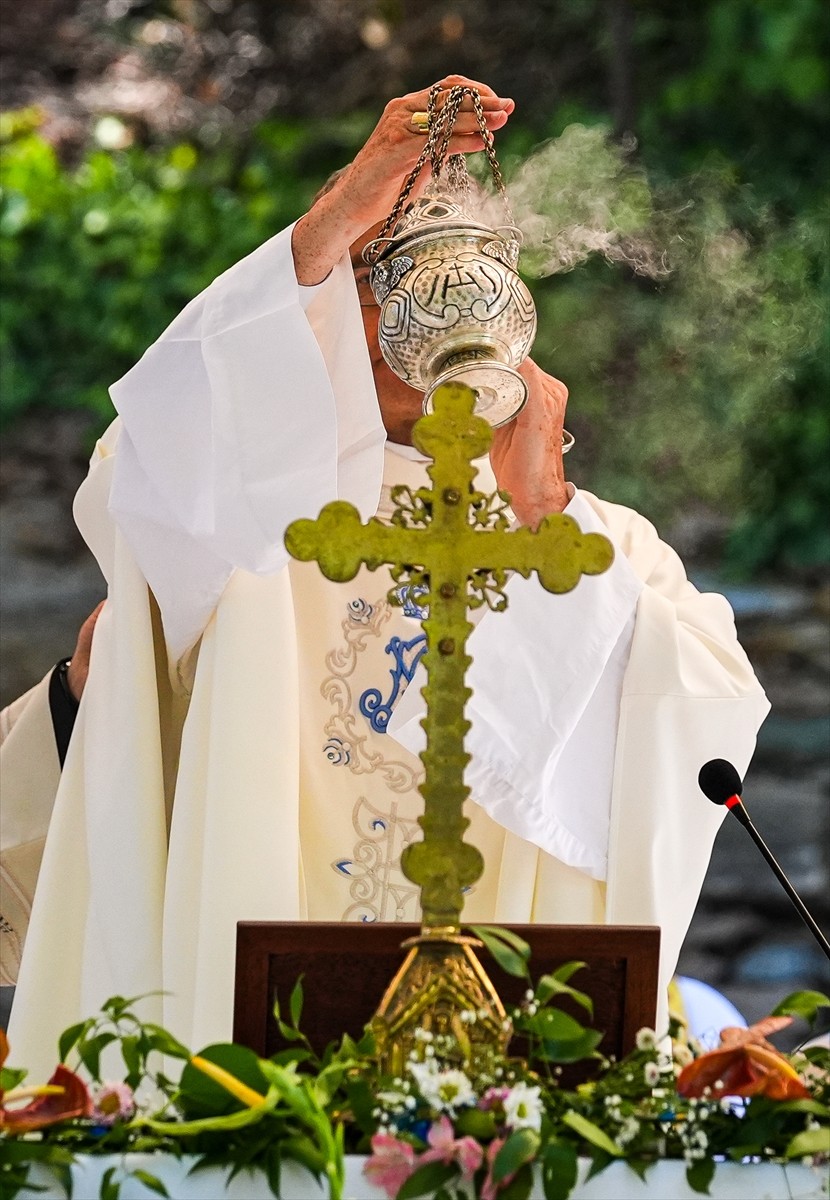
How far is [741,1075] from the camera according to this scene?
1745 millimetres

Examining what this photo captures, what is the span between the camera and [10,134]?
735cm

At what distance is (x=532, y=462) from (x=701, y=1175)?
1.45 meters

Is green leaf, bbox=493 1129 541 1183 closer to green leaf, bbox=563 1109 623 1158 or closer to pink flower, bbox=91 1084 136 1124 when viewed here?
green leaf, bbox=563 1109 623 1158

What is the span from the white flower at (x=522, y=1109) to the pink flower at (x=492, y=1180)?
0.02m

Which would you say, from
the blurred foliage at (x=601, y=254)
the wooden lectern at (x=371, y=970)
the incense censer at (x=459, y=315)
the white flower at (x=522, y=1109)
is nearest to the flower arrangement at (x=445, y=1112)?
the white flower at (x=522, y=1109)

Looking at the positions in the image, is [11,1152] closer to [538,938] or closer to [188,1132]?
[188,1132]

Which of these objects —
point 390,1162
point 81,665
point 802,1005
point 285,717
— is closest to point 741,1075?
point 802,1005

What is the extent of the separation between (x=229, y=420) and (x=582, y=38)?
Result: 5124mm

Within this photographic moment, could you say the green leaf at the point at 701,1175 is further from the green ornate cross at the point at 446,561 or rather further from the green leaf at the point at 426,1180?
the green ornate cross at the point at 446,561

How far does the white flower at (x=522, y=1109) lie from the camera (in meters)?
1.59

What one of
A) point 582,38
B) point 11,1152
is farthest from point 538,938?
point 582,38

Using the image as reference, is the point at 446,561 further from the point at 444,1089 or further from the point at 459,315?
the point at 459,315

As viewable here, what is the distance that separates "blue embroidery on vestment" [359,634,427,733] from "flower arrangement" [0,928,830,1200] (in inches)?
50.7

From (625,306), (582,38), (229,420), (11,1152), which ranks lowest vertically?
(11,1152)
